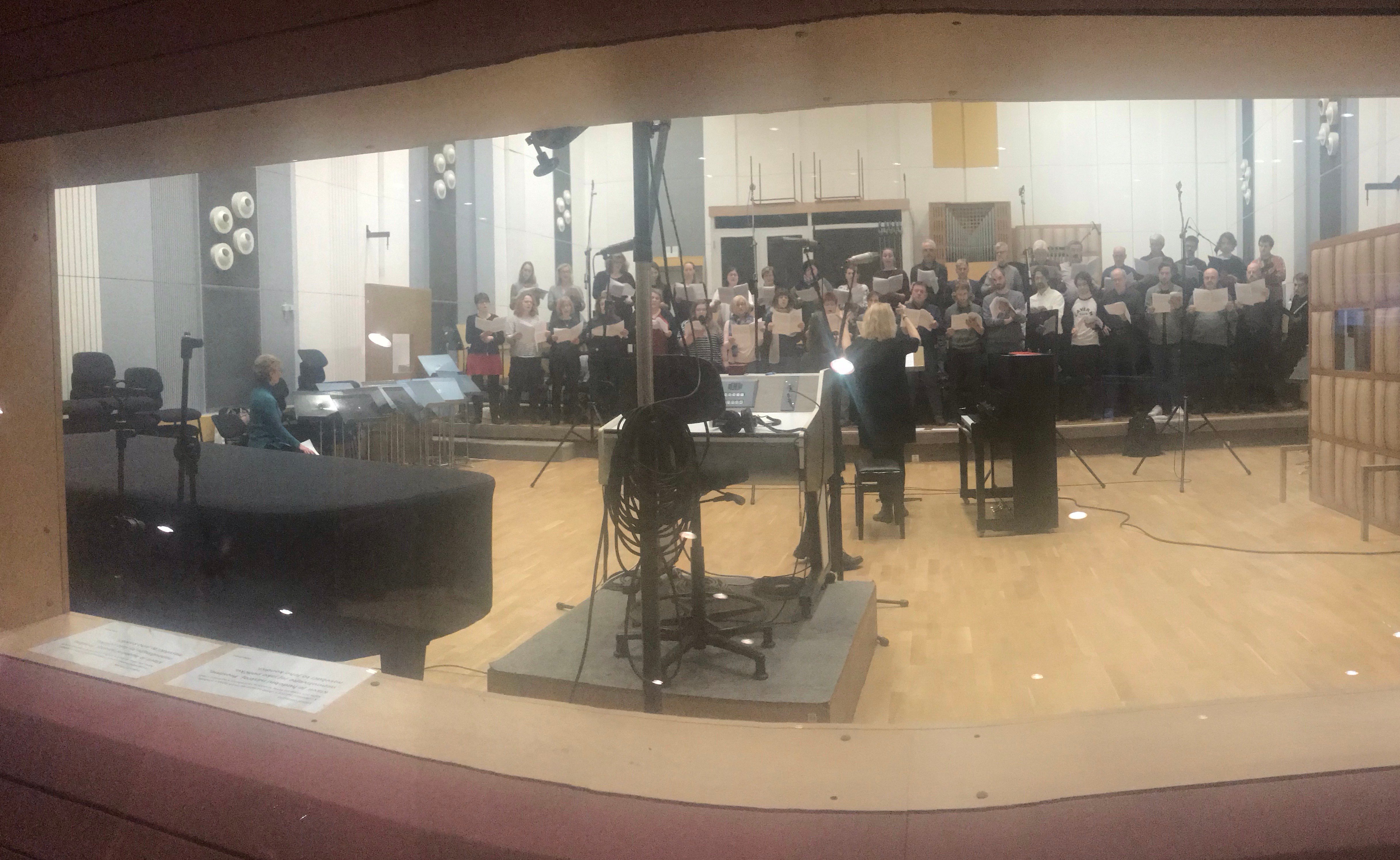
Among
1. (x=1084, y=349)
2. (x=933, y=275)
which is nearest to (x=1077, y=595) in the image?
(x=933, y=275)

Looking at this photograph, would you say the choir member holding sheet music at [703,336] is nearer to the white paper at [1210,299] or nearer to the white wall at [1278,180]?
the white wall at [1278,180]

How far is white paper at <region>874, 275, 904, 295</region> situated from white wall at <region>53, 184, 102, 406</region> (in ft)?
9.94

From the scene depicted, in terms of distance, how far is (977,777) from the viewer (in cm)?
87

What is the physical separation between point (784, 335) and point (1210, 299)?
3.18 m

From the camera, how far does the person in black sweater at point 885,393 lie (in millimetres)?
4168

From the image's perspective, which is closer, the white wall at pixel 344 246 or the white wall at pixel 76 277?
the white wall at pixel 76 277

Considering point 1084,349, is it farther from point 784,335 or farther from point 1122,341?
Result: point 784,335

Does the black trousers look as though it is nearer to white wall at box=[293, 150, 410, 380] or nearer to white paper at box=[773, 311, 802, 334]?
white wall at box=[293, 150, 410, 380]

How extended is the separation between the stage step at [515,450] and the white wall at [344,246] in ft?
0.91

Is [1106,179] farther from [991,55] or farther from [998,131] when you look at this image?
[991,55]

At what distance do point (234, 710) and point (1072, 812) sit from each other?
0.99 m

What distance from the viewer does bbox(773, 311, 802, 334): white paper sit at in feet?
7.77

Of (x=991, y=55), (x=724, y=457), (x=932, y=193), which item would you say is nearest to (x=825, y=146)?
(x=724, y=457)

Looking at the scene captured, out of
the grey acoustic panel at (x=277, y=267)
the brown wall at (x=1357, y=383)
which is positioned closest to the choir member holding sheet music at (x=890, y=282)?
the brown wall at (x=1357, y=383)
